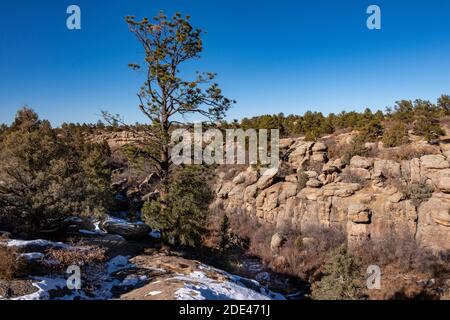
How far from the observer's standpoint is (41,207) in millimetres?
10570

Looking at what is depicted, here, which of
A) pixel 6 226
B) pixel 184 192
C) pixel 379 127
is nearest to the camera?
pixel 184 192

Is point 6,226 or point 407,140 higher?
point 407,140

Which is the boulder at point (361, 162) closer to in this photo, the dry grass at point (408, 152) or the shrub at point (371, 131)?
the dry grass at point (408, 152)

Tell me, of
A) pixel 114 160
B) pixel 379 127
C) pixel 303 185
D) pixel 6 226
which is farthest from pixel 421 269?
pixel 114 160

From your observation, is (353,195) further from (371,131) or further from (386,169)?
(371,131)

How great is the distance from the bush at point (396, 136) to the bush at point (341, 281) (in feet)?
45.4

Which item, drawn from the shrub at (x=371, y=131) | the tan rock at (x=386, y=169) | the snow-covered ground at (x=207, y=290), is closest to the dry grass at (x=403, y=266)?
the tan rock at (x=386, y=169)

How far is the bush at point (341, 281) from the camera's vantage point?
7.40 m

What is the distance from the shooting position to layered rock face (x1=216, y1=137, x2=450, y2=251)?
563 inches

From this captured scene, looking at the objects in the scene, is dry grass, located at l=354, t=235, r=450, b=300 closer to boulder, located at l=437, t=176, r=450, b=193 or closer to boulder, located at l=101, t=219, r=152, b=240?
boulder, located at l=437, t=176, r=450, b=193

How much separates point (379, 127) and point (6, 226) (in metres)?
23.1

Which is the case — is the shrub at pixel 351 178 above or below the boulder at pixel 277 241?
above

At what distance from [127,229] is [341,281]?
8.27m
